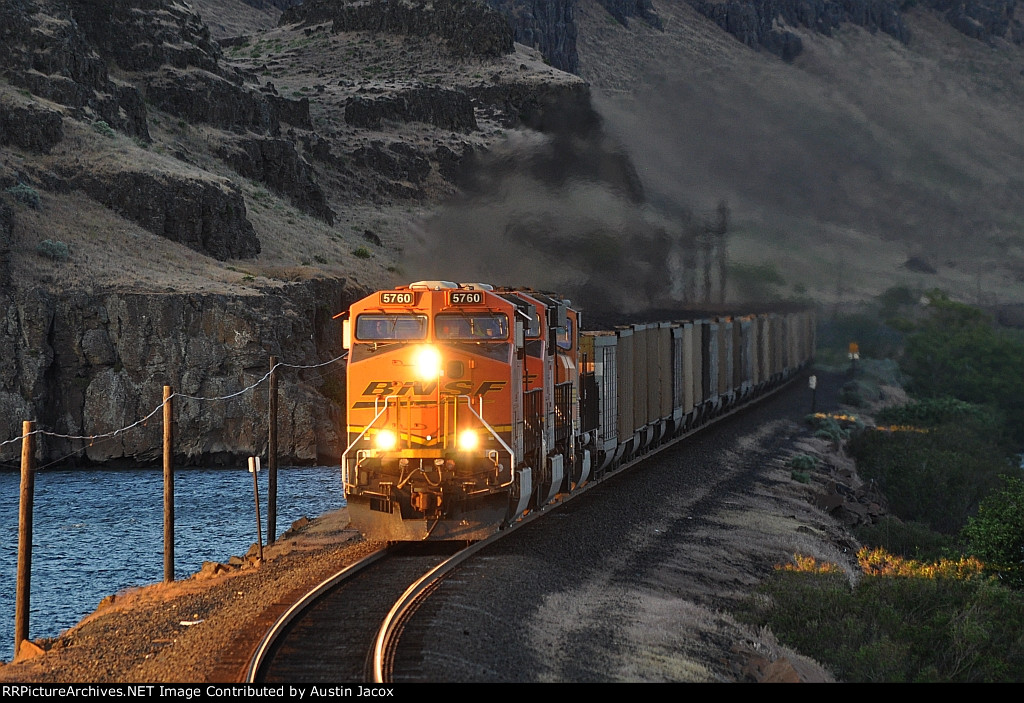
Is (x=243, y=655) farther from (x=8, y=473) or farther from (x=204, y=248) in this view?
(x=204, y=248)

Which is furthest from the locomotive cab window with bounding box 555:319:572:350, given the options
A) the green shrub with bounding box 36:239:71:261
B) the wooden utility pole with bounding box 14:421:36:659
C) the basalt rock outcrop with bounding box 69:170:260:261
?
the basalt rock outcrop with bounding box 69:170:260:261

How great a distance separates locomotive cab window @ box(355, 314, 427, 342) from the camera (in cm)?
2498

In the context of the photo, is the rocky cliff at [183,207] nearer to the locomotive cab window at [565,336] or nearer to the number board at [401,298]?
the locomotive cab window at [565,336]

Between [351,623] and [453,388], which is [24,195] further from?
[351,623]

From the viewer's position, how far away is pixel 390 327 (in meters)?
25.1

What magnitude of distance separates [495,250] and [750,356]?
26.8 m

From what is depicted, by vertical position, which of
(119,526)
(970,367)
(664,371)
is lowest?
(119,526)

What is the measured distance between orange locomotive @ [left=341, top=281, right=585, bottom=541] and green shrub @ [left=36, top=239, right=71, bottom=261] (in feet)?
Result: 172

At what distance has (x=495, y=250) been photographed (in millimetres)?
86125

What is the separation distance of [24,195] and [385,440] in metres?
63.1

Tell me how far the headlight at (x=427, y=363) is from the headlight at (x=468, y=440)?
127 cm

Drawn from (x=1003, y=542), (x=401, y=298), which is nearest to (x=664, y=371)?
(x=1003, y=542)

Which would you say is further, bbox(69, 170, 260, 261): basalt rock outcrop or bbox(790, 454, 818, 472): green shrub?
bbox(69, 170, 260, 261): basalt rock outcrop

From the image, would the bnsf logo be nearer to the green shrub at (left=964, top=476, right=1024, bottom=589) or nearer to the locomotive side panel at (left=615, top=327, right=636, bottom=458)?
the locomotive side panel at (left=615, top=327, right=636, bottom=458)
